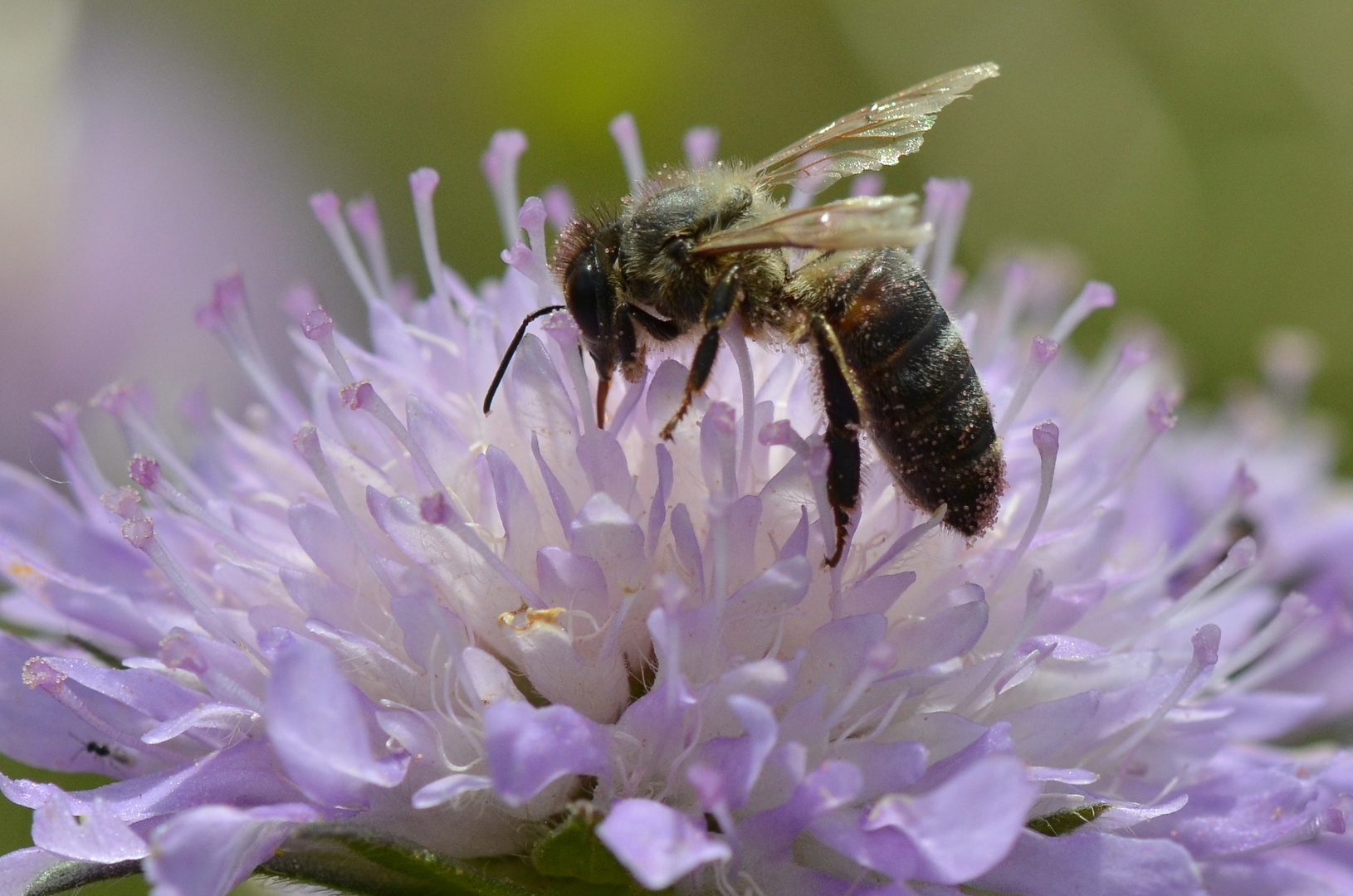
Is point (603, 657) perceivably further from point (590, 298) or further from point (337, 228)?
point (337, 228)

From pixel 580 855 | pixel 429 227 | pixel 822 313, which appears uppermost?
pixel 429 227

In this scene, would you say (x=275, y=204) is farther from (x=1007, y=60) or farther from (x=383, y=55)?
(x=1007, y=60)

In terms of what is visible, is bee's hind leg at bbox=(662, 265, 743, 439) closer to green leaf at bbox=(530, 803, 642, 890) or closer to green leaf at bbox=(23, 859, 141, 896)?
green leaf at bbox=(530, 803, 642, 890)

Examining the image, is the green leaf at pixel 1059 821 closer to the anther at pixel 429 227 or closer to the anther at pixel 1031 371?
the anther at pixel 1031 371

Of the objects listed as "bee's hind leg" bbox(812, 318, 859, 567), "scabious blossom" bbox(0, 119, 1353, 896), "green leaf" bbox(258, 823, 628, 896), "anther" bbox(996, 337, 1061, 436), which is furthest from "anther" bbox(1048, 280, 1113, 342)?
"green leaf" bbox(258, 823, 628, 896)

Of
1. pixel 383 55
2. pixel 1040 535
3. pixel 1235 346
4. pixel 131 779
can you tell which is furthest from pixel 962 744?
pixel 383 55

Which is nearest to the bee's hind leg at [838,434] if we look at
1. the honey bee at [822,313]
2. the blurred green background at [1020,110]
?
the honey bee at [822,313]

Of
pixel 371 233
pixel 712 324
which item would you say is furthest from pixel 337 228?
pixel 712 324
